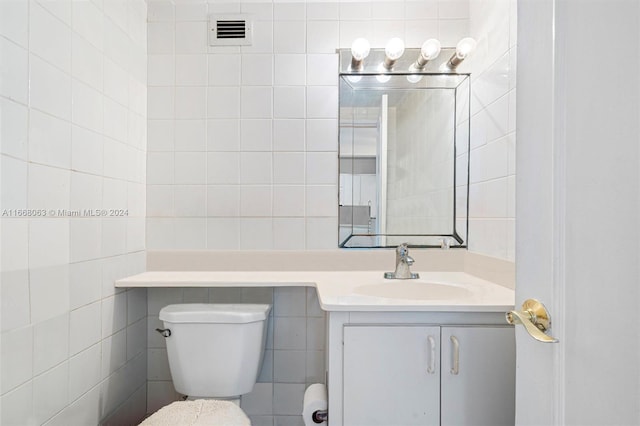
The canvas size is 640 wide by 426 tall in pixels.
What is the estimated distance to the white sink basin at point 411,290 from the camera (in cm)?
150

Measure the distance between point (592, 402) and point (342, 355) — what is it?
2.30 feet

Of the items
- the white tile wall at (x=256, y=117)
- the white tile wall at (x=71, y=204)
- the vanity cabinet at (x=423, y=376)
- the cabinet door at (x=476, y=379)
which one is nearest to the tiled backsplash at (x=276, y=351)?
the white tile wall at (x=71, y=204)

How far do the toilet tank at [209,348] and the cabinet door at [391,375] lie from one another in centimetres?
51

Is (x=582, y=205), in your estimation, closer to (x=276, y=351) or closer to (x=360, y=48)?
(x=360, y=48)

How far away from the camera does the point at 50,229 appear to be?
3.67 feet

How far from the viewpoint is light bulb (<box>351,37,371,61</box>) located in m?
1.66

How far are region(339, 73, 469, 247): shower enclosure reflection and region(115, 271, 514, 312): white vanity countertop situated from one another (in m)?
0.20

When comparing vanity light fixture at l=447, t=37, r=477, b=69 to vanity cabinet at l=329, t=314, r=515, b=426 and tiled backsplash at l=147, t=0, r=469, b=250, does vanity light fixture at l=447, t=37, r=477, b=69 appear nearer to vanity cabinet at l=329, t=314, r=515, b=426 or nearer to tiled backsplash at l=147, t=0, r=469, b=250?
tiled backsplash at l=147, t=0, r=469, b=250

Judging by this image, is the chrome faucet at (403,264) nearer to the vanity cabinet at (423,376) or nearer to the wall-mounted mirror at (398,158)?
the wall-mounted mirror at (398,158)

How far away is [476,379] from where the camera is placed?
1.15 m

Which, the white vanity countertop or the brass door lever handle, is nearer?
the brass door lever handle

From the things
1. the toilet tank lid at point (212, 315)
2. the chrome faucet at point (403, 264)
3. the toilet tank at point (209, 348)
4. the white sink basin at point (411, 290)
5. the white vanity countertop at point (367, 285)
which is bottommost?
the toilet tank at point (209, 348)

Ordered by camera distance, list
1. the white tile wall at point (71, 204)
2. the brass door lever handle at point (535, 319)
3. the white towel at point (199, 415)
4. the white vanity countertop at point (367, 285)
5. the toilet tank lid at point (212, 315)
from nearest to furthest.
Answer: the brass door lever handle at point (535, 319) < the white tile wall at point (71, 204) < the white vanity countertop at point (367, 285) < the white towel at point (199, 415) < the toilet tank lid at point (212, 315)

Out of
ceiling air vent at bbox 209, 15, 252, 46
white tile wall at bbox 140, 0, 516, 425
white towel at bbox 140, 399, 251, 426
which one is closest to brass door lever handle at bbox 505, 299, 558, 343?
white towel at bbox 140, 399, 251, 426
